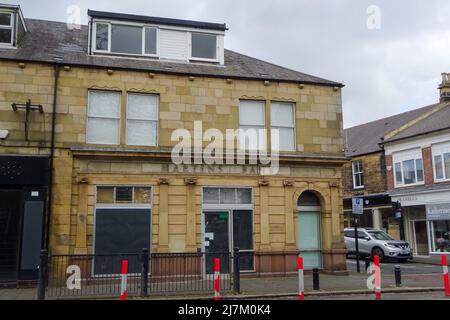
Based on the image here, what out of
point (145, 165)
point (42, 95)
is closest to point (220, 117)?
point (145, 165)

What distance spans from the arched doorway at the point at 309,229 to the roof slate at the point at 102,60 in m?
4.76

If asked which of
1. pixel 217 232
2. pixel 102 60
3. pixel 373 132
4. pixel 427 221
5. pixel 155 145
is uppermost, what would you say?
pixel 373 132

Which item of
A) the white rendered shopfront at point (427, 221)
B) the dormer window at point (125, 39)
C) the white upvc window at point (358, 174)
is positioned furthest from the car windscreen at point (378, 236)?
the dormer window at point (125, 39)

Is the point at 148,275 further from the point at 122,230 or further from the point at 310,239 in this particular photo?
the point at 310,239

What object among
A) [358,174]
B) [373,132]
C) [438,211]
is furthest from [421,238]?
[373,132]

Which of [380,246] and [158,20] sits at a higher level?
[158,20]

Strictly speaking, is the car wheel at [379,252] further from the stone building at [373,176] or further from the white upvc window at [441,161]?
the white upvc window at [441,161]

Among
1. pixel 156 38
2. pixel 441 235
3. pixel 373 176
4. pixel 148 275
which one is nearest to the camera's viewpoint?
pixel 148 275

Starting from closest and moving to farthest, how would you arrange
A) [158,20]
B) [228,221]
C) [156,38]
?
1. [228,221]
2. [158,20]
3. [156,38]

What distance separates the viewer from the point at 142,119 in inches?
672

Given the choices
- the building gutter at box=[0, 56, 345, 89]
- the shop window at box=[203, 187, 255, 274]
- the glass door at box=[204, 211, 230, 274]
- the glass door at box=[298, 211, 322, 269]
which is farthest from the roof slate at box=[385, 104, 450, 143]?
the glass door at box=[204, 211, 230, 274]

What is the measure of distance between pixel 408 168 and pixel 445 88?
293 inches

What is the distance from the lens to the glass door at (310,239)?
1800cm

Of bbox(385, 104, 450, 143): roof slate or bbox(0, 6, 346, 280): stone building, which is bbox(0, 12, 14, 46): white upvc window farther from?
bbox(385, 104, 450, 143): roof slate
